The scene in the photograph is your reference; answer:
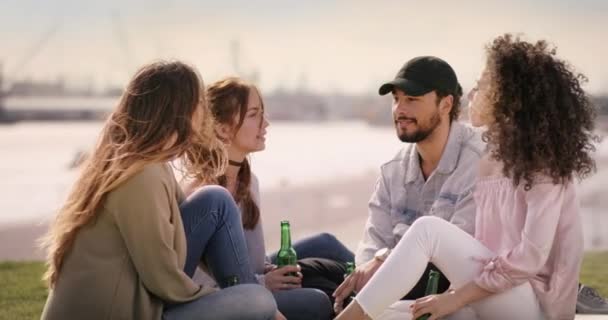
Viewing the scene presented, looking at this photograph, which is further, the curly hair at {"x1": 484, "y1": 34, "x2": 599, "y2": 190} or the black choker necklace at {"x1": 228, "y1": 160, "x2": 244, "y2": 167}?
the black choker necklace at {"x1": 228, "y1": 160, "x2": 244, "y2": 167}

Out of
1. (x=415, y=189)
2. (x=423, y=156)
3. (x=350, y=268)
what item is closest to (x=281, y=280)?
(x=350, y=268)

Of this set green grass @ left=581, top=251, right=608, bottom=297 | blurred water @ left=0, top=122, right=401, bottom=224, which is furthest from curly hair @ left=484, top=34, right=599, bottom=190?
blurred water @ left=0, top=122, right=401, bottom=224

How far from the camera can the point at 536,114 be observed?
3711 mm

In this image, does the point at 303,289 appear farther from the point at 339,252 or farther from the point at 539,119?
the point at 539,119

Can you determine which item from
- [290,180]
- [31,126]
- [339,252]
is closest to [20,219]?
[290,180]

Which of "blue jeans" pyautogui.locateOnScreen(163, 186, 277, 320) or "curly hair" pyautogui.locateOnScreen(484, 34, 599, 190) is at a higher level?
"curly hair" pyautogui.locateOnScreen(484, 34, 599, 190)

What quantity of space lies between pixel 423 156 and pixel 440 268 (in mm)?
902

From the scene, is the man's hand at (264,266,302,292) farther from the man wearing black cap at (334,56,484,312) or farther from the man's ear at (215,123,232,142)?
the man's ear at (215,123,232,142)

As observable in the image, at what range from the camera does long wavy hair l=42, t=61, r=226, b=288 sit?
3436mm

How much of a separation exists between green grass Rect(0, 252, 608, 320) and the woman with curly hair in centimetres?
245

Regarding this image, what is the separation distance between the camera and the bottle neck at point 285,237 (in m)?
4.41

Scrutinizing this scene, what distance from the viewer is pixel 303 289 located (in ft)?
13.9

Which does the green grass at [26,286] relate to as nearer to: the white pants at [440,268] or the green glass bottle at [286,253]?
the green glass bottle at [286,253]

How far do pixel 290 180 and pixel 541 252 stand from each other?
41.0 meters
